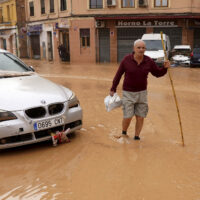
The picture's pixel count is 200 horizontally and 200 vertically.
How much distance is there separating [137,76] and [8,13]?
37.2 meters

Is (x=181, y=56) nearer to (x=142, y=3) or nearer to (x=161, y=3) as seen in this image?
(x=161, y=3)

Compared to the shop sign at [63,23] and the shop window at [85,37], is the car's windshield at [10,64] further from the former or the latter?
the shop sign at [63,23]

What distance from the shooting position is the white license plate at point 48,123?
15.0 feet

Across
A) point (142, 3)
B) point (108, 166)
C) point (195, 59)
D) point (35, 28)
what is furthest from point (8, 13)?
point (108, 166)

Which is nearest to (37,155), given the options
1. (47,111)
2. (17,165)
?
(17,165)

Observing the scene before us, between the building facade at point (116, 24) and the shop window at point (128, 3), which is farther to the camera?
the shop window at point (128, 3)

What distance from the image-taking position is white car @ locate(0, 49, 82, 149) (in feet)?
14.6

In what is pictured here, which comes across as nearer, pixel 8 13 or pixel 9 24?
pixel 9 24

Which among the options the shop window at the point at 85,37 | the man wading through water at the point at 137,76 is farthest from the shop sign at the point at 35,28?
the man wading through water at the point at 137,76

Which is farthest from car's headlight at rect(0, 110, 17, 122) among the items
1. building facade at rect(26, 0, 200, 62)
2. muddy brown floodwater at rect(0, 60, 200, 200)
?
building facade at rect(26, 0, 200, 62)

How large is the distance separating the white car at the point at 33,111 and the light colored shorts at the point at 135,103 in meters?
0.80

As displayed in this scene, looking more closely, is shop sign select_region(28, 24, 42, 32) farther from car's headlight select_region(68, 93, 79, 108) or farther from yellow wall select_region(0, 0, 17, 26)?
car's headlight select_region(68, 93, 79, 108)

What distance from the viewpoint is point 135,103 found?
5176 millimetres

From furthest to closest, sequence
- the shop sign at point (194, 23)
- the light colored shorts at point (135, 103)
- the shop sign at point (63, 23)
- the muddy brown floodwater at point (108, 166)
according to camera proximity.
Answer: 1. the shop sign at point (63, 23)
2. the shop sign at point (194, 23)
3. the light colored shorts at point (135, 103)
4. the muddy brown floodwater at point (108, 166)
